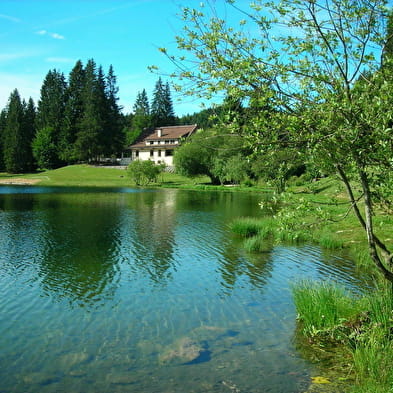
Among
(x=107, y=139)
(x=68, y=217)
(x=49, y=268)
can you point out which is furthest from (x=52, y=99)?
(x=49, y=268)

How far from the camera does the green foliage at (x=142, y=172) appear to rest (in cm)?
7056

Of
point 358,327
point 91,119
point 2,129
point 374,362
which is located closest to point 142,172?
point 91,119

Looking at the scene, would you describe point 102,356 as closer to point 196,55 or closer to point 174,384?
point 174,384

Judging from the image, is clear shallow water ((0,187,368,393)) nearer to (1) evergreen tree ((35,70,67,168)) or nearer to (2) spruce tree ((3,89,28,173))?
(2) spruce tree ((3,89,28,173))

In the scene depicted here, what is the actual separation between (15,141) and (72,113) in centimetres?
1595

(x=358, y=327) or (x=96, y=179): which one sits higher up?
(x=96, y=179)

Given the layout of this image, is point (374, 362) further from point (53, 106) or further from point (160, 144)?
point (53, 106)

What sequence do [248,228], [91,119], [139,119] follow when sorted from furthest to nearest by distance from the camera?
[139,119], [91,119], [248,228]

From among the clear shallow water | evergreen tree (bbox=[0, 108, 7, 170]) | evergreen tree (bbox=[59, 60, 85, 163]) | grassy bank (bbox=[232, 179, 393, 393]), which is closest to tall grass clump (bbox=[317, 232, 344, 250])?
the clear shallow water

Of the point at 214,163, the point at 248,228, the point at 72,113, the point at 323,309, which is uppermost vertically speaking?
the point at 72,113

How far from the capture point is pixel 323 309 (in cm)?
907

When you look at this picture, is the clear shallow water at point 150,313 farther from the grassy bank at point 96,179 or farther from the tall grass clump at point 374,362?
the grassy bank at point 96,179

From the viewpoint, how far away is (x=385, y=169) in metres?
7.00

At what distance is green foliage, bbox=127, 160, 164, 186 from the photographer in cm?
7056
